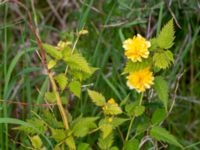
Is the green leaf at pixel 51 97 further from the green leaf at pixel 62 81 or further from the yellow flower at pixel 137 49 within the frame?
the yellow flower at pixel 137 49

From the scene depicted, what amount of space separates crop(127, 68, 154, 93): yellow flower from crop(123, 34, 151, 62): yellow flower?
0.18ft

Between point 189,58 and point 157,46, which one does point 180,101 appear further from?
point 157,46

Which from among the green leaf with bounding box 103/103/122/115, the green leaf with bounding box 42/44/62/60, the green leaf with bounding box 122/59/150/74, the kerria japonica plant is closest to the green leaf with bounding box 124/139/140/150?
the kerria japonica plant

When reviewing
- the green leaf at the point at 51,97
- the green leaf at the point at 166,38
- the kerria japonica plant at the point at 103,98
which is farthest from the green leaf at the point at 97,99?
the green leaf at the point at 166,38

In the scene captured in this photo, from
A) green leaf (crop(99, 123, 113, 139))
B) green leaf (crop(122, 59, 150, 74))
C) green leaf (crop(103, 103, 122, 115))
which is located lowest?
green leaf (crop(99, 123, 113, 139))

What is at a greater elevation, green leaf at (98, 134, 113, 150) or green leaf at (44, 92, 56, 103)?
green leaf at (44, 92, 56, 103)

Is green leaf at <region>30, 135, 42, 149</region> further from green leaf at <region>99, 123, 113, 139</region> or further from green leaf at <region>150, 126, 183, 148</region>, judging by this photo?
green leaf at <region>150, 126, 183, 148</region>

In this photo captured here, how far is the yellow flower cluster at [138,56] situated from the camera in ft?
Answer: 5.13

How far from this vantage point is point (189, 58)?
8.70 feet

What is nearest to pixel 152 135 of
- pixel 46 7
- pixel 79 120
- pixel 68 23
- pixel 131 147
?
pixel 131 147

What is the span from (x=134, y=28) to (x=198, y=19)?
375 millimetres

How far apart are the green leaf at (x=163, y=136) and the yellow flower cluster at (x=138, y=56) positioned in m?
0.12

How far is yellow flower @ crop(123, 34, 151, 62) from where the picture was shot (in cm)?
156

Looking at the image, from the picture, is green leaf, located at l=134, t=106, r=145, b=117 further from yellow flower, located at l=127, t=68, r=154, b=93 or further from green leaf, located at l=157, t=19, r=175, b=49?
green leaf, located at l=157, t=19, r=175, b=49
